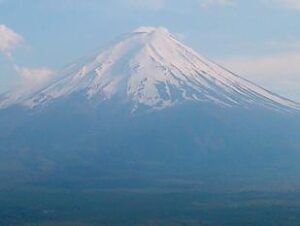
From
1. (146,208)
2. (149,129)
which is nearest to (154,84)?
(149,129)

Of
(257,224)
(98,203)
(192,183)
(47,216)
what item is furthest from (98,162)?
(257,224)

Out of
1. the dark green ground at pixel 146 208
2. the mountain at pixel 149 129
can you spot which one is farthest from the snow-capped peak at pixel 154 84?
the dark green ground at pixel 146 208

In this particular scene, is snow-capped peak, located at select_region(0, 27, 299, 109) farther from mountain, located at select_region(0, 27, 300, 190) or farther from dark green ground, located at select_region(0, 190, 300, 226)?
dark green ground, located at select_region(0, 190, 300, 226)

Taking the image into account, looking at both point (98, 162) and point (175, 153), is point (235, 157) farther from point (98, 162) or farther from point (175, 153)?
point (98, 162)

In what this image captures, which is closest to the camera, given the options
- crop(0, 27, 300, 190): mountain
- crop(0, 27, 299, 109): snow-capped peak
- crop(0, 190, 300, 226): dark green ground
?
crop(0, 190, 300, 226): dark green ground

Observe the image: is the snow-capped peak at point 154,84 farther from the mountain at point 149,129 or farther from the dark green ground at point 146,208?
the dark green ground at point 146,208

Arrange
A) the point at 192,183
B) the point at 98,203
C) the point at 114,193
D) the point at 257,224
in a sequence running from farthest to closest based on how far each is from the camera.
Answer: the point at 192,183 < the point at 114,193 < the point at 98,203 < the point at 257,224

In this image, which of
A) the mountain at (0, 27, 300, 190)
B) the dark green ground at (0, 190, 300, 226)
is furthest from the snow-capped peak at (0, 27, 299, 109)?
the dark green ground at (0, 190, 300, 226)
